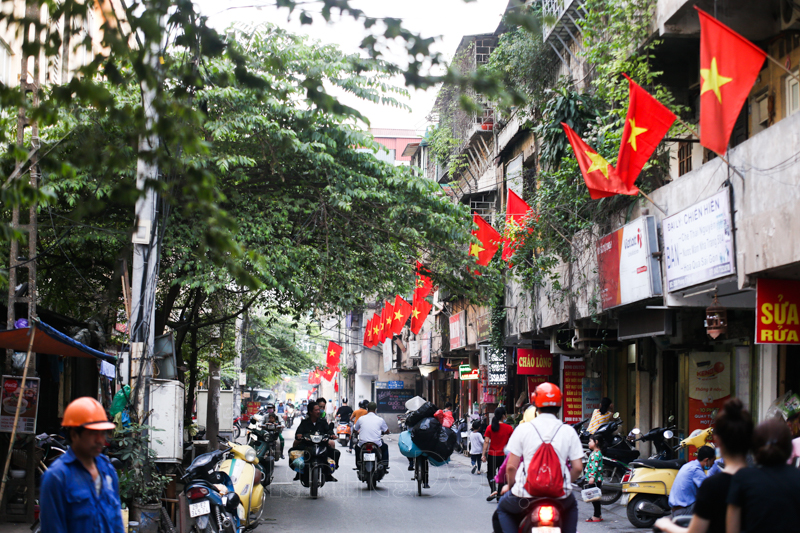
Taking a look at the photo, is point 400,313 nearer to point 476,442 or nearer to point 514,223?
point 476,442

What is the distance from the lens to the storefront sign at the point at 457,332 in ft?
98.6

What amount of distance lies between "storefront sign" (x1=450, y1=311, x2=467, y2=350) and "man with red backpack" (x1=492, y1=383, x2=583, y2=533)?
2309 cm

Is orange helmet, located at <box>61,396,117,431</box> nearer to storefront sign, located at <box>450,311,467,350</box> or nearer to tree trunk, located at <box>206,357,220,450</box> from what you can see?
tree trunk, located at <box>206,357,220,450</box>

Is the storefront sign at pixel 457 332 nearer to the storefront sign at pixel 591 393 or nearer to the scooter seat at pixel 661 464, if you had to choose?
the storefront sign at pixel 591 393

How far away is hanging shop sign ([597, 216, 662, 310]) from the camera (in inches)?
500

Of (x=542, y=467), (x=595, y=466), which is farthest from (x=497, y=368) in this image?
(x=542, y=467)

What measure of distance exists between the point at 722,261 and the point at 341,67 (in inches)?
309

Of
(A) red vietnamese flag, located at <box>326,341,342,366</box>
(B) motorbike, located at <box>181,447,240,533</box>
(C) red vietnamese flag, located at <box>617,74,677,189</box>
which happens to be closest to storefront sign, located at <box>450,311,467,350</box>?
(A) red vietnamese flag, located at <box>326,341,342,366</box>

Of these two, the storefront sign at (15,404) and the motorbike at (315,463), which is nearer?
the storefront sign at (15,404)

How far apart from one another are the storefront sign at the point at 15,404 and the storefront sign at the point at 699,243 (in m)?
8.84

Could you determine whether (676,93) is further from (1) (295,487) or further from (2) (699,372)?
(1) (295,487)

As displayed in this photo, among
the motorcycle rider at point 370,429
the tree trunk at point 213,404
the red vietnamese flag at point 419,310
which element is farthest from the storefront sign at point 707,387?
the tree trunk at point 213,404

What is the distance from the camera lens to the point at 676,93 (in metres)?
14.3

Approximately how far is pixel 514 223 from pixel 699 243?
6374mm
